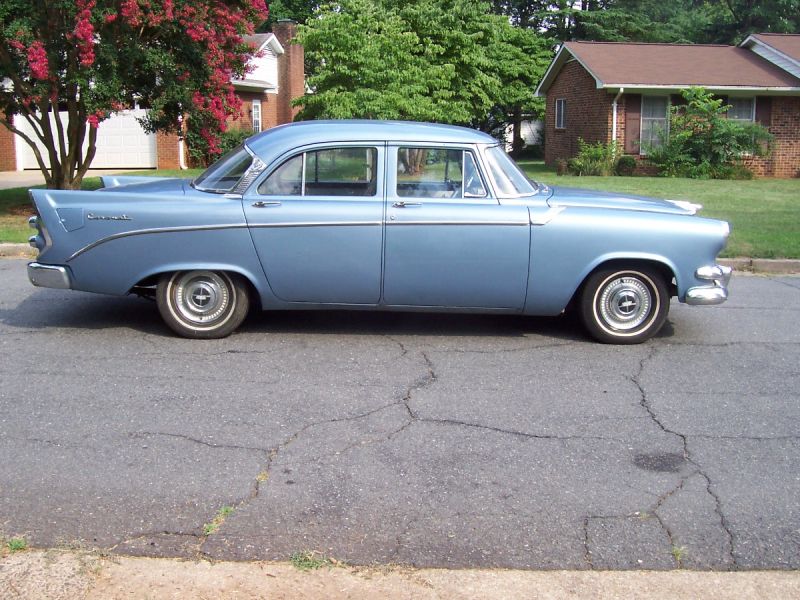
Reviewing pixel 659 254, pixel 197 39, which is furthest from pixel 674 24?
pixel 659 254

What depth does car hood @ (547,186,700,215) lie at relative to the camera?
707cm

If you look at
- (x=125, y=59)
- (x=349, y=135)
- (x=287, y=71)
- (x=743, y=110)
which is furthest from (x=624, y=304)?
(x=287, y=71)

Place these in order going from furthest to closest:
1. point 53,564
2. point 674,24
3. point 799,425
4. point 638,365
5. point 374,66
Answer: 1. point 674,24
2. point 374,66
3. point 638,365
4. point 799,425
5. point 53,564

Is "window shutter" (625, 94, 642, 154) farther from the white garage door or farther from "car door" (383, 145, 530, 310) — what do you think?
"car door" (383, 145, 530, 310)

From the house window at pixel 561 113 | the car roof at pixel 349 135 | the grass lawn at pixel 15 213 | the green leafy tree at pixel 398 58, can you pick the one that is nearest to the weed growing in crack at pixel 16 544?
the car roof at pixel 349 135

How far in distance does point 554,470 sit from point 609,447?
19.1 inches

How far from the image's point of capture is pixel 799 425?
214 inches

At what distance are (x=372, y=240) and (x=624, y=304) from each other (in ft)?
6.57

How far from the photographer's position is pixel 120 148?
26.7m

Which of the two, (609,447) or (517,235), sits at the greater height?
(517,235)

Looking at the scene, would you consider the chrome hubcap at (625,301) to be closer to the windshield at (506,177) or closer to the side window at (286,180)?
the windshield at (506,177)

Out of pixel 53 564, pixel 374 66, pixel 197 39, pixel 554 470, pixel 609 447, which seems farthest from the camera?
pixel 374 66

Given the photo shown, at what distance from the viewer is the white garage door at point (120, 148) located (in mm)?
26547

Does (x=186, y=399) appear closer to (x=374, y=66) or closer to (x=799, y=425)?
(x=799, y=425)
